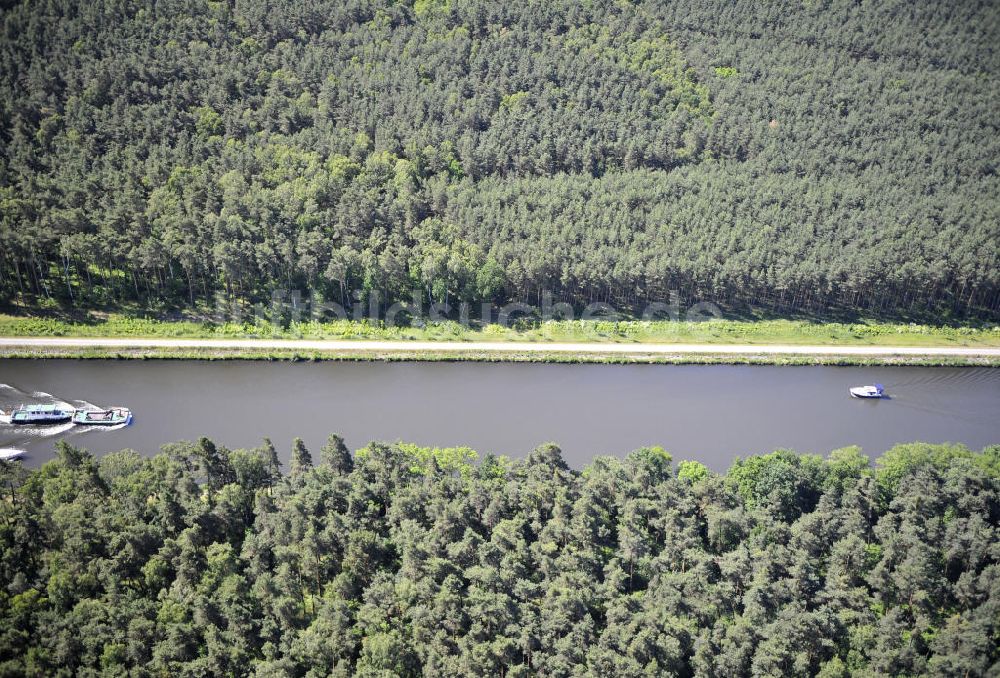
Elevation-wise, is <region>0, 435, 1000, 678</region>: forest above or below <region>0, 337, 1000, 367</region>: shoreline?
below

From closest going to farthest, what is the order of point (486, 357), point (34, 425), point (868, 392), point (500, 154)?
point (34, 425) → point (868, 392) → point (486, 357) → point (500, 154)

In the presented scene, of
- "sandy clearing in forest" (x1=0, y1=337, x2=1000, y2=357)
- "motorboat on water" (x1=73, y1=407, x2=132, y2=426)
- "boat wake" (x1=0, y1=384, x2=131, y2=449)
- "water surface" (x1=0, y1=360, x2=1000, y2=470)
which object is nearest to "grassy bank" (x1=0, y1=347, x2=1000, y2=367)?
"sandy clearing in forest" (x1=0, y1=337, x2=1000, y2=357)

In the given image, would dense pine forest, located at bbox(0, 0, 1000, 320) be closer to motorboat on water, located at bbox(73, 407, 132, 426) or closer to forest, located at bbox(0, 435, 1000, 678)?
motorboat on water, located at bbox(73, 407, 132, 426)

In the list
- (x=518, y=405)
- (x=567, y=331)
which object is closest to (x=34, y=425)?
(x=518, y=405)

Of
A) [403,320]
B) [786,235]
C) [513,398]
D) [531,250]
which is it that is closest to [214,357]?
[403,320]

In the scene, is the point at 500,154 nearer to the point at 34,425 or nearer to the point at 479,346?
the point at 479,346

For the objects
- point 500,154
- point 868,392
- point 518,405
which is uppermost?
point 500,154
